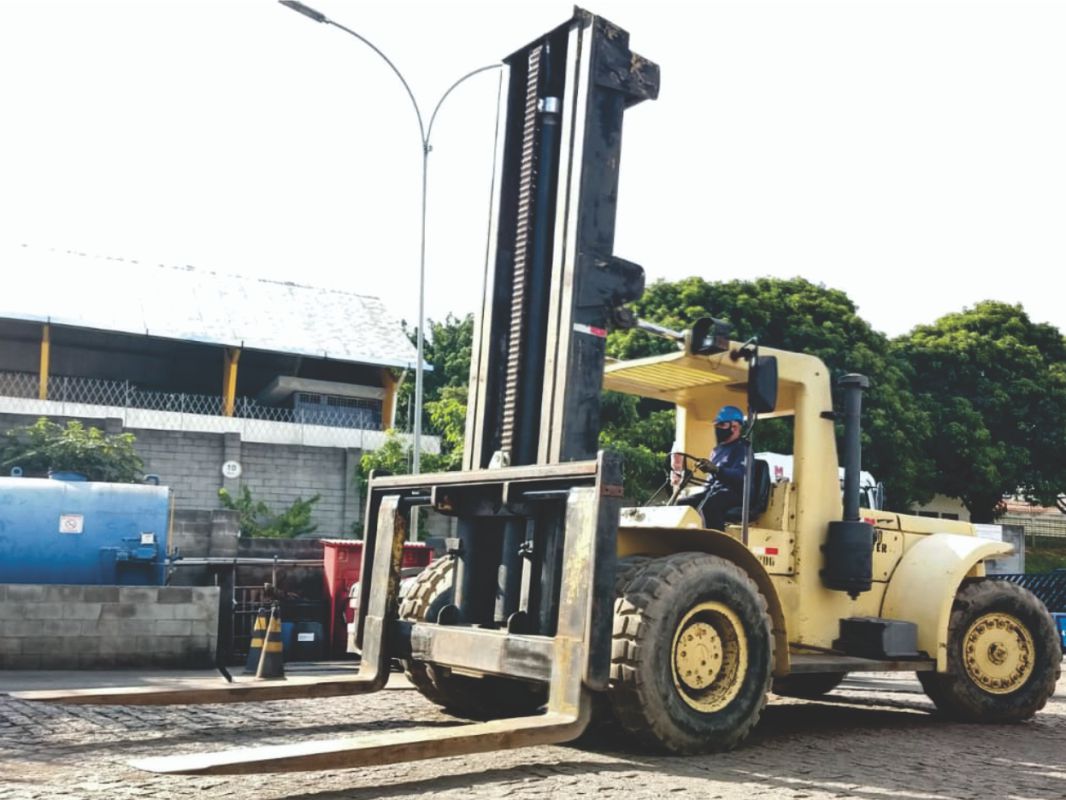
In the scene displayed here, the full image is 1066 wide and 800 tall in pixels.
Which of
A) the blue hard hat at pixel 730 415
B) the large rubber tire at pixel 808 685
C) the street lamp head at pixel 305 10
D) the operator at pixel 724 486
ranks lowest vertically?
the large rubber tire at pixel 808 685

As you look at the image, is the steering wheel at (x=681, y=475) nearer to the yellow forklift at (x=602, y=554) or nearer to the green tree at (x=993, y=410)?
the yellow forklift at (x=602, y=554)

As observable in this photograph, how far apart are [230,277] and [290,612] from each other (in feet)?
79.0

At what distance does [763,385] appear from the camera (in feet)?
25.0

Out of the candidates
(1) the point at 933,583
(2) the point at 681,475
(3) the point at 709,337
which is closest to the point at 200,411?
(2) the point at 681,475

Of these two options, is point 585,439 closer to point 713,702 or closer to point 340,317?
point 713,702

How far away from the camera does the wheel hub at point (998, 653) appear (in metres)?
9.00

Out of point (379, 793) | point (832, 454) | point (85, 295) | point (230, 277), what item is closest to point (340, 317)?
point (230, 277)

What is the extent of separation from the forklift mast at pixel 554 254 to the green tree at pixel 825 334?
81.0ft

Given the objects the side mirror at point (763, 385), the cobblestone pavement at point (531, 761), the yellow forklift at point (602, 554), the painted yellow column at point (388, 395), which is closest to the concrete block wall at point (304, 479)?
the painted yellow column at point (388, 395)

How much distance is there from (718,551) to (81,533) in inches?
383

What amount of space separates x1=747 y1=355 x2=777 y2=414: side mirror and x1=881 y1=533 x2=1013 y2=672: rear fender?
222 centimetres

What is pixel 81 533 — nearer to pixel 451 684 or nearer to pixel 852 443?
pixel 451 684

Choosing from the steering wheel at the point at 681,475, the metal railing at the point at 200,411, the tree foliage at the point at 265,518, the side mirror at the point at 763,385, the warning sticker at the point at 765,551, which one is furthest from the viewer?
the metal railing at the point at 200,411

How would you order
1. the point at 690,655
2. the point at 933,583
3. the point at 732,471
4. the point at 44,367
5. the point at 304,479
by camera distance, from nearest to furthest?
the point at 690,655 < the point at 732,471 < the point at 933,583 < the point at 304,479 < the point at 44,367
